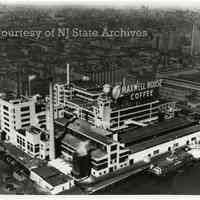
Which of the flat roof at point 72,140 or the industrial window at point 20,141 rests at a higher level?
the flat roof at point 72,140

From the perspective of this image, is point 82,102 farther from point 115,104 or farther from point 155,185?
point 155,185

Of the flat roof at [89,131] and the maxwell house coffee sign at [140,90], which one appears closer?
the flat roof at [89,131]

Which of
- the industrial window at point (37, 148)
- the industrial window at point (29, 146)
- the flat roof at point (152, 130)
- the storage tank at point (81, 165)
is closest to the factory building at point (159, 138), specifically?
the flat roof at point (152, 130)

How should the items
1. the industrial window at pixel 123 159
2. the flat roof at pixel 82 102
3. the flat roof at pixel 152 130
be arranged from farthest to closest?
the flat roof at pixel 82 102
the flat roof at pixel 152 130
the industrial window at pixel 123 159

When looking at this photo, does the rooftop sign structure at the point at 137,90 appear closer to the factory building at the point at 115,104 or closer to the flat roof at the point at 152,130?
the factory building at the point at 115,104

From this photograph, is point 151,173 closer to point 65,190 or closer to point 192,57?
point 65,190

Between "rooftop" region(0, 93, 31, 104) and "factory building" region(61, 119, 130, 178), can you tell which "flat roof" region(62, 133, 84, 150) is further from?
"rooftop" region(0, 93, 31, 104)

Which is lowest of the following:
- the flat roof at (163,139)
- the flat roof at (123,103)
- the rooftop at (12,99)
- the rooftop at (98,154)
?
the flat roof at (163,139)
